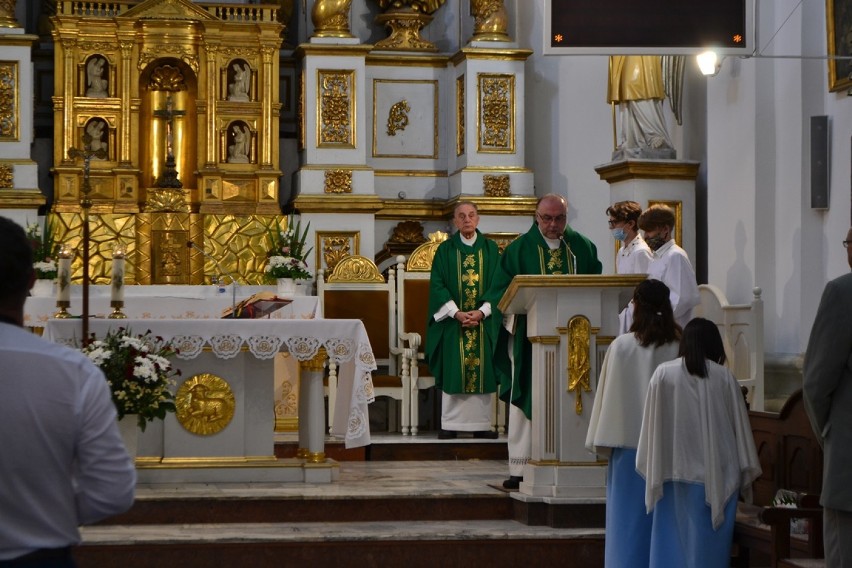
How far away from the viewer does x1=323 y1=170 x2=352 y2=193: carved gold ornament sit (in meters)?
12.4

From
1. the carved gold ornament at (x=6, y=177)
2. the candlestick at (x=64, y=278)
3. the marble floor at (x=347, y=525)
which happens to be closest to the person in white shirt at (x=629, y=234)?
the marble floor at (x=347, y=525)

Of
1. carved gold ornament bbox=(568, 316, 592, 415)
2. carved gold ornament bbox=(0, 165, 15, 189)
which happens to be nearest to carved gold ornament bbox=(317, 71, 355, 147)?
carved gold ornament bbox=(0, 165, 15, 189)

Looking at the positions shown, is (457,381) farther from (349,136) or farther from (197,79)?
(197,79)

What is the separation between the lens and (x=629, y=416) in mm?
6535

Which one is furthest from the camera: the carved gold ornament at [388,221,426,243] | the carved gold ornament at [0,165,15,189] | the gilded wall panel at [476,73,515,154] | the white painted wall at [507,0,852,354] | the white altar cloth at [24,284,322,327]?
the carved gold ornament at [388,221,426,243]

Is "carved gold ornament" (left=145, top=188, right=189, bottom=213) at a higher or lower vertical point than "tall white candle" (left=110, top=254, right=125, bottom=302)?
higher

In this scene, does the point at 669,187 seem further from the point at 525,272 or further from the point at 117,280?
the point at 117,280

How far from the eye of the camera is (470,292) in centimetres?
1100

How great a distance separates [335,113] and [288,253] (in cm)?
185

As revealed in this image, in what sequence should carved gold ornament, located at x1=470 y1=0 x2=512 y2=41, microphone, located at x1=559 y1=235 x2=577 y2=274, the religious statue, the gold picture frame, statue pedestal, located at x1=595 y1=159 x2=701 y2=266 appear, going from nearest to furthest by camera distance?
microphone, located at x1=559 y1=235 x2=577 y2=274 → the gold picture frame → statue pedestal, located at x1=595 y1=159 x2=701 y2=266 → the religious statue → carved gold ornament, located at x1=470 y1=0 x2=512 y2=41

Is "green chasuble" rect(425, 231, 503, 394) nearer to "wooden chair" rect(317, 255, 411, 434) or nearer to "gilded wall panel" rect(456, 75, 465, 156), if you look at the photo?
"wooden chair" rect(317, 255, 411, 434)

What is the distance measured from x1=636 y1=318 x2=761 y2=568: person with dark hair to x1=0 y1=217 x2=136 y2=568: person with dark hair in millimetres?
3523

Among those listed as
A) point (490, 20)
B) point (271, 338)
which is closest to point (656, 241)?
point (271, 338)

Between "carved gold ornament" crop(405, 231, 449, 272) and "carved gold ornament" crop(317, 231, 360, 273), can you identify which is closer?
"carved gold ornament" crop(405, 231, 449, 272)
